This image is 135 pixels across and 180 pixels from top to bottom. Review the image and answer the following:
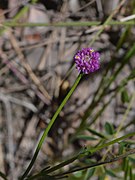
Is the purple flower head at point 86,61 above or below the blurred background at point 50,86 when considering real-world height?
above

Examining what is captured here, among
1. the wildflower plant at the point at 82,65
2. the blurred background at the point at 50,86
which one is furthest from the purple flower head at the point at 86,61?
the blurred background at the point at 50,86

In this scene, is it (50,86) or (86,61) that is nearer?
(86,61)

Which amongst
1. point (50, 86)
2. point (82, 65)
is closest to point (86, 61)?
point (82, 65)

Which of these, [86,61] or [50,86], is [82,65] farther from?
[50,86]

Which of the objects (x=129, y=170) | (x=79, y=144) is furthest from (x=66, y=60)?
(x=129, y=170)

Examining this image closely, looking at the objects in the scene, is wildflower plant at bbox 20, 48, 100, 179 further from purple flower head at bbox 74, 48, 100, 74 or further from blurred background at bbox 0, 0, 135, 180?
blurred background at bbox 0, 0, 135, 180

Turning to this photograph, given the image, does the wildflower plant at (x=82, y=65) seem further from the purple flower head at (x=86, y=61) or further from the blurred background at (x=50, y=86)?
the blurred background at (x=50, y=86)

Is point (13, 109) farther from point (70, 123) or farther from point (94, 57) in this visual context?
point (94, 57)

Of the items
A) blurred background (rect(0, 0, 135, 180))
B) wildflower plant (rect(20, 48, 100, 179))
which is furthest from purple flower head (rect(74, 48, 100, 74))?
blurred background (rect(0, 0, 135, 180))

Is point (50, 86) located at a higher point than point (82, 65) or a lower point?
lower
